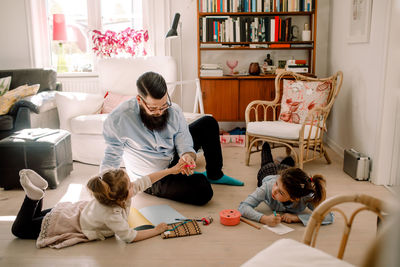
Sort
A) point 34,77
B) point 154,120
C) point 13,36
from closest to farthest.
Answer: point 154,120 < point 34,77 < point 13,36

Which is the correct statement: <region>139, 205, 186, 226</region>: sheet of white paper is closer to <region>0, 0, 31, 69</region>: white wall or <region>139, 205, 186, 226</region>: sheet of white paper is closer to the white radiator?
the white radiator

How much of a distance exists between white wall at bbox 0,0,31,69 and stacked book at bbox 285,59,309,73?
3083 millimetres

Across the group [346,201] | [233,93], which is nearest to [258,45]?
[233,93]

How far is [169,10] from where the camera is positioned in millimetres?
4641

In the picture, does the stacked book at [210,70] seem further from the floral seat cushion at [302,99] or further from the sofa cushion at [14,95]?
the sofa cushion at [14,95]

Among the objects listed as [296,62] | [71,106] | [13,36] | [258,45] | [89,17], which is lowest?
[71,106]

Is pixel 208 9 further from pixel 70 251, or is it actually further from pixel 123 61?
pixel 70 251

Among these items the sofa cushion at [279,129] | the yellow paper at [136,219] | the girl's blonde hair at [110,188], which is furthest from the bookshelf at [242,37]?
the girl's blonde hair at [110,188]

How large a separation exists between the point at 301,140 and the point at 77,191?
1789 mm

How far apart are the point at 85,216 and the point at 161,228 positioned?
1.39ft

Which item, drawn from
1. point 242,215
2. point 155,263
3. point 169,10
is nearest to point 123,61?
point 169,10

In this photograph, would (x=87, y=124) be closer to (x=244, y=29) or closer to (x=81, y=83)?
(x=81, y=83)

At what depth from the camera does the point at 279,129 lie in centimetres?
328

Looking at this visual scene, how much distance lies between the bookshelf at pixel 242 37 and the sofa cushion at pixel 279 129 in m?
0.93
